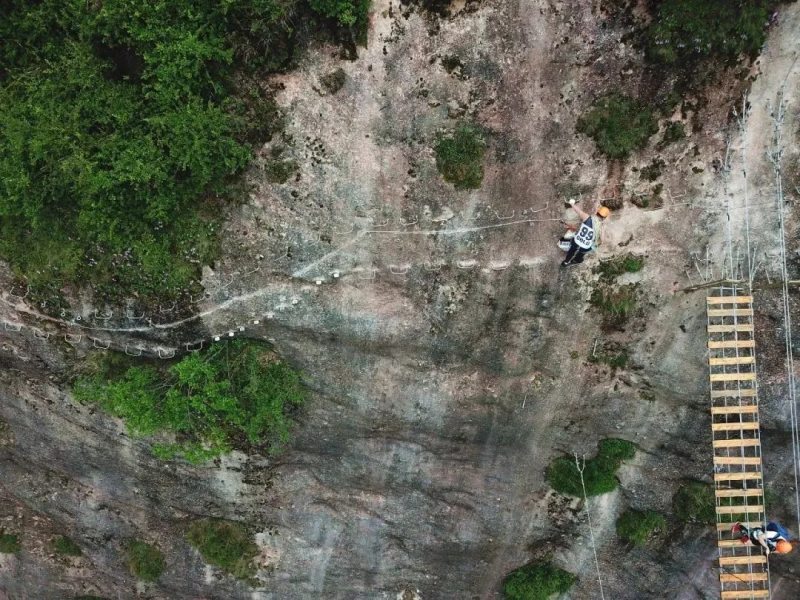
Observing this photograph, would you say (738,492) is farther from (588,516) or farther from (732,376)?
(588,516)

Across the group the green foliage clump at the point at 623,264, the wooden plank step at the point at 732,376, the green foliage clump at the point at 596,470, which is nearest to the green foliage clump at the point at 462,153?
the green foliage clump at the point at 623,264

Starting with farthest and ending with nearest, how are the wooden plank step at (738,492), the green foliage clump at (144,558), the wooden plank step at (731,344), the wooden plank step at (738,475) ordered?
the green foliage clump at (144,558) < the wooden plank step at (738,492) < the wooden plank step at (738,475) < the wooden plank step at (731,344)

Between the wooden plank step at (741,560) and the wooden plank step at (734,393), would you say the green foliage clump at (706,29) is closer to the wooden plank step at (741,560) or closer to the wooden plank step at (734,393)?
the wooden plank step at (734,393)

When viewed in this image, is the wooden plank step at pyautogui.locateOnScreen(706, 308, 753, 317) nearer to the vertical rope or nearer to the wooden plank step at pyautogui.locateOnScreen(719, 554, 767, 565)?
the vertical rope

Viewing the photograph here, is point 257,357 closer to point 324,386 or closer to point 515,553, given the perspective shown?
point 324,386

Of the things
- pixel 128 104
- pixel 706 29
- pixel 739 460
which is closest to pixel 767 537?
pixel 739 460

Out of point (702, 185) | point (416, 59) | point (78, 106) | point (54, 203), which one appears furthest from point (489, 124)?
point (54, 203)

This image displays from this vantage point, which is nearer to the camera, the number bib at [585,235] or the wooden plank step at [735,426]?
the number bib at [585,235]
